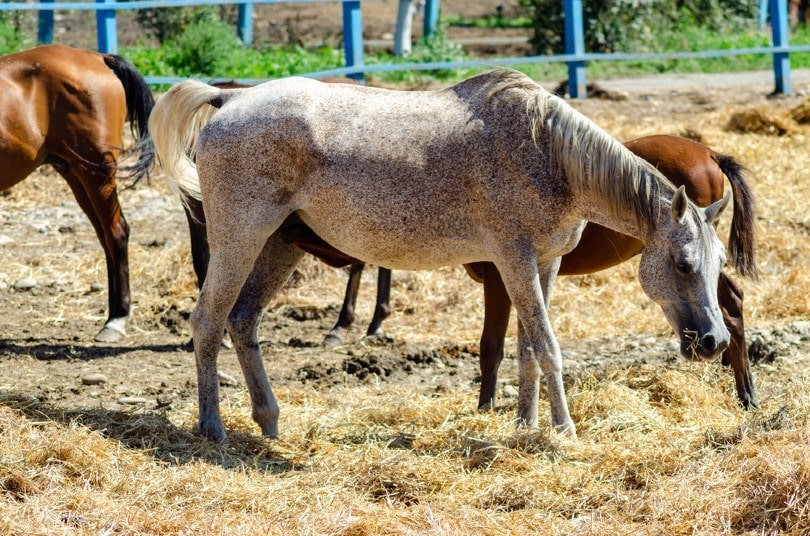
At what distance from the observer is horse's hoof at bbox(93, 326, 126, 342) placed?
6891 mm

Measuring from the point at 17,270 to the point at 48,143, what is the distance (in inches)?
60.6

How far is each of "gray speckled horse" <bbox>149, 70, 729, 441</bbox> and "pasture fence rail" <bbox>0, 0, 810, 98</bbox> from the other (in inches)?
180

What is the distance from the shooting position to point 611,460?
4566 millimetres

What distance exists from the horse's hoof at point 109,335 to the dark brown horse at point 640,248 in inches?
65.6

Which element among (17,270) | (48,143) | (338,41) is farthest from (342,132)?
(338,41)

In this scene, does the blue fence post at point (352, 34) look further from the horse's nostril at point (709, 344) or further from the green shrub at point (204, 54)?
the horse's nostril at point (709, 344)

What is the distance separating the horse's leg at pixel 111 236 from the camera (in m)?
6.92

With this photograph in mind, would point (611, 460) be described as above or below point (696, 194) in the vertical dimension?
below

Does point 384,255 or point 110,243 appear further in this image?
point 110,243

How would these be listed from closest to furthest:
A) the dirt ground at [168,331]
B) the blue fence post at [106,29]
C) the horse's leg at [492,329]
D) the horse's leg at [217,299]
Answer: the horse's leg at [217,299], the horse's leg at [492,329], the dirt ground at [168,331], the blue fence post at [106,29]

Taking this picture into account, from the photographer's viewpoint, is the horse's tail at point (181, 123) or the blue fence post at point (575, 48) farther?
the blue fence post at point (575, 48)

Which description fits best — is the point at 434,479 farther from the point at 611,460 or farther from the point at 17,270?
the point at 17,270

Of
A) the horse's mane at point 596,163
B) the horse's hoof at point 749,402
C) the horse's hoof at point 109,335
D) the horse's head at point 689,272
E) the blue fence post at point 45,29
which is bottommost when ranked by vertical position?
the horse's hoof at point 749,402

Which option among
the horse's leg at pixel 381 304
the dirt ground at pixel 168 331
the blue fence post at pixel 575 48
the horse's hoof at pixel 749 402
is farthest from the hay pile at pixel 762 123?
the horse's hoof at pixel 749 402
